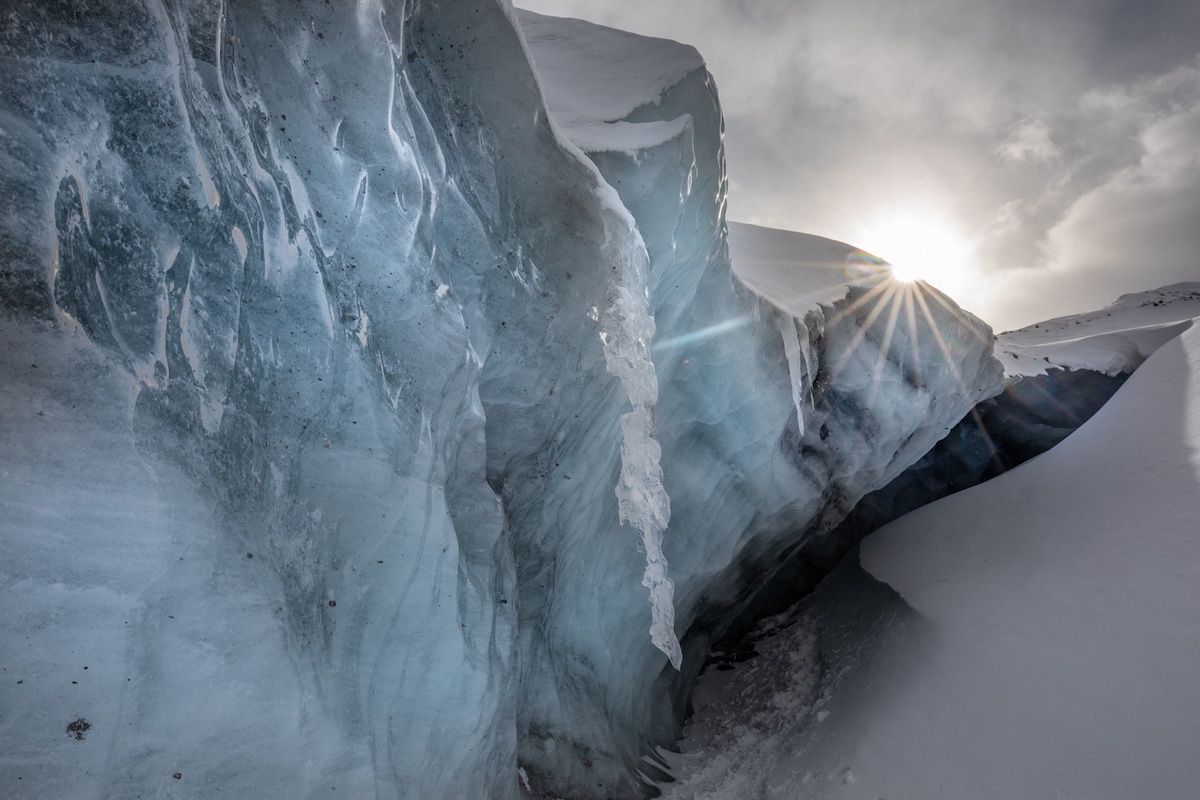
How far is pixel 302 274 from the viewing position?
99.1 inches

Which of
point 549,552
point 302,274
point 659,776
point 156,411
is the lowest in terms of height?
point 659,776

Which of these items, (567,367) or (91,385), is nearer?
(91,385)

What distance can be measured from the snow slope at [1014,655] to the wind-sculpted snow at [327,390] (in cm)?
175

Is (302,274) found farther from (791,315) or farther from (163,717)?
(791,315)

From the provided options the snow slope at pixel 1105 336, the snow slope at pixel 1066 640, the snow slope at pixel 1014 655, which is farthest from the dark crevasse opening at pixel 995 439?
the snow slope at pixel 1066 640

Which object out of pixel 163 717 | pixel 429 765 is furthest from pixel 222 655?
pixel 429 765

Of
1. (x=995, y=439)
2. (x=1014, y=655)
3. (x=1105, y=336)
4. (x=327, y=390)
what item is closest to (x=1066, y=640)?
(x=1014, y=655)

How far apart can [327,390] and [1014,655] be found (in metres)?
5.17

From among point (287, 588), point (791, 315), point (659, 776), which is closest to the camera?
point (287, 588)

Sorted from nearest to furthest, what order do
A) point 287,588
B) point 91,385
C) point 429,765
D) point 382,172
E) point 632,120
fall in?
point 91,385
point 287,588
point 382,172
point 429,765
point 632,120

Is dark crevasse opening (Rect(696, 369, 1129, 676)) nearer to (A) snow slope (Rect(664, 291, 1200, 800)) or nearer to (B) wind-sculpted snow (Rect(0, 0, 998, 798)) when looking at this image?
(A) snow slope (Rect(664, 291, 1200, 800))

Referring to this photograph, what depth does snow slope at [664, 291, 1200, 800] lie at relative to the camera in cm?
378

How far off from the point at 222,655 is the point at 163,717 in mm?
231

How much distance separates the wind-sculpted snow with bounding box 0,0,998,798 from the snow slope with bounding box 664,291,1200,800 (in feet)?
5.75
